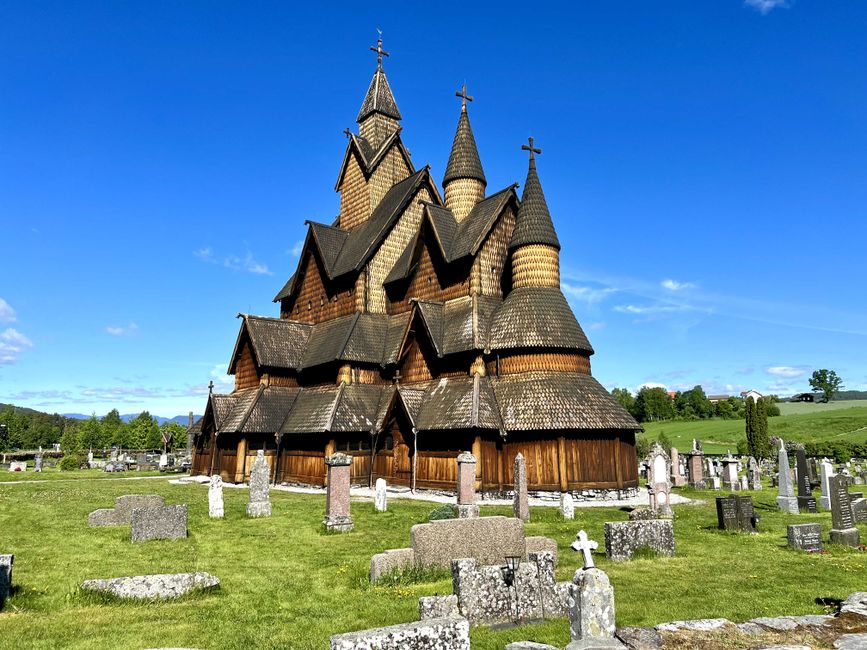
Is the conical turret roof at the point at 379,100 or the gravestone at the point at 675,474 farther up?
the conical turret roof at the point at 379,100

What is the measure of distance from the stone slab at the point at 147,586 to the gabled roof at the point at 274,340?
24631 millimetres

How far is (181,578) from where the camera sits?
361 inches

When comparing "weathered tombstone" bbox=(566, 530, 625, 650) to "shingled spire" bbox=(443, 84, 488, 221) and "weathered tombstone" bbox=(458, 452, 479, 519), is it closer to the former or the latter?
"weathered tombstone" bbox=(458, 452, 479, 519)

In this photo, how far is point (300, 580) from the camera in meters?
10.4

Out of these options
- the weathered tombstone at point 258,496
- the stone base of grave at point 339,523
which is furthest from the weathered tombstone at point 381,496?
the stone base of grave at point 339,523

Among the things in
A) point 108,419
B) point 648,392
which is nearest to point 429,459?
point 108,419

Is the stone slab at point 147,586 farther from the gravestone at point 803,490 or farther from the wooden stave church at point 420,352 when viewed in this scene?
the gravestone at point 803,490

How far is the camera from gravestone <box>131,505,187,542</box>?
13672 mm

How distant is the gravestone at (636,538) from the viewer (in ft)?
39.3

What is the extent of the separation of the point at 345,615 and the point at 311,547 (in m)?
5.59

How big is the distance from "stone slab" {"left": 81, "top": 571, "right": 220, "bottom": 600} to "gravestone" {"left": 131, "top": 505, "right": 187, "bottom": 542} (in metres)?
4.74

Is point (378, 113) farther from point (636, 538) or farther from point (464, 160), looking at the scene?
point (636, 538)

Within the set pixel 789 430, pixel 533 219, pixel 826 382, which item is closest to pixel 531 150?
pixel 533 219

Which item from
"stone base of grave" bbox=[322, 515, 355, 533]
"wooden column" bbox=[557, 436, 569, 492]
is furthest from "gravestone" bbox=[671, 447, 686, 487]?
"stone base of grave" bbox=[322, 515, 355, 533]
